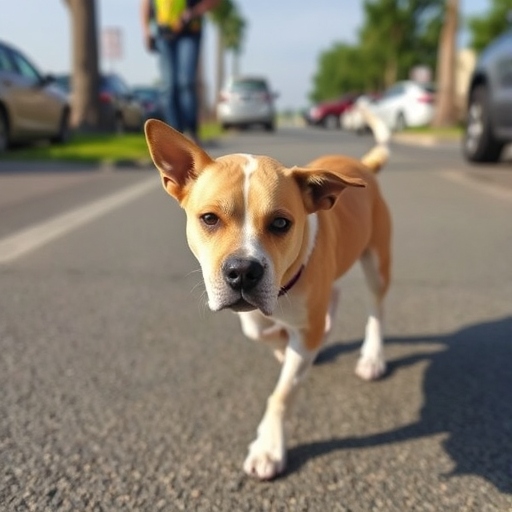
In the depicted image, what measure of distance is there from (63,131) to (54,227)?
8878 mm

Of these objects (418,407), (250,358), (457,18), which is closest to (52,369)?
(250,358)

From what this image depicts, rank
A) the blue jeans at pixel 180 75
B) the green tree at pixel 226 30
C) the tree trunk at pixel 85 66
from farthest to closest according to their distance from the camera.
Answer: the green tree at pixel 226 30 < the tree trunk at pixel 85 66 < the blue jeans at pixel 180 75

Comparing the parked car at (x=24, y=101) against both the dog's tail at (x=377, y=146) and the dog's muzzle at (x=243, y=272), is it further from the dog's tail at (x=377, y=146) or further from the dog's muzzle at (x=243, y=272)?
the dog's muzzle at (x=243, y=272)

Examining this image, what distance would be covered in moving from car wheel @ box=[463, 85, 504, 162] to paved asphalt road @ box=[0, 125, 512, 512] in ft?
17.9

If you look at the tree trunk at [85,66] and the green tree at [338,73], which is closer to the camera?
the tree trunk at [85,66]

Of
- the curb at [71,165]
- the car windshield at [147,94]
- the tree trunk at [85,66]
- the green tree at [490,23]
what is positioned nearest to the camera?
the curb at [71,165]

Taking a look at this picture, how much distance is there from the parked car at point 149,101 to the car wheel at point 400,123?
29.6 ft

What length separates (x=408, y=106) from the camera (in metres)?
25.5

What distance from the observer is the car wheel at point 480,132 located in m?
10.2

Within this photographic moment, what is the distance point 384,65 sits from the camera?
5881 cm

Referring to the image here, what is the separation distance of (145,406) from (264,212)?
96cm

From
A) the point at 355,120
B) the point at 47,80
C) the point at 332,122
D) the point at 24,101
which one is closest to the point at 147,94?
the point at 355,120

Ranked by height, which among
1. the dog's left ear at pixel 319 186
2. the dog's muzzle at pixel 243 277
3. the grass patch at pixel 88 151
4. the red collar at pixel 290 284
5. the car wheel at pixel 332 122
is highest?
the dog's left ear at pixel 319 186

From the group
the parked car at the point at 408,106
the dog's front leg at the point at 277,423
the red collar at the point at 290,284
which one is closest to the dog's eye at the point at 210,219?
the red collar at the point at 290,284
